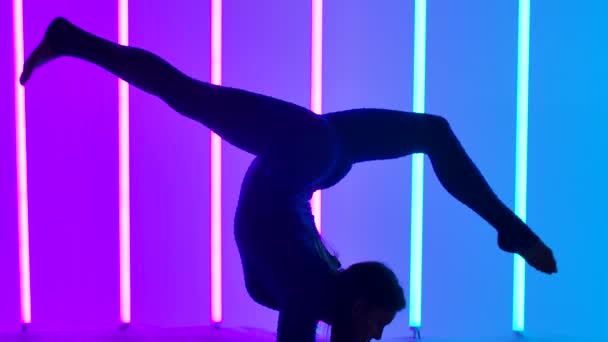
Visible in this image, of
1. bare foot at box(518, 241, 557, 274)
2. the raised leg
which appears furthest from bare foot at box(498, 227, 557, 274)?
the raised leg

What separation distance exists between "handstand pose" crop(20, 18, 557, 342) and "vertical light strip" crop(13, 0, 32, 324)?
68 cm

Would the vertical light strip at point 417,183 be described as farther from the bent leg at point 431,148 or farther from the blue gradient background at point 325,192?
the bent leg at point 431,148

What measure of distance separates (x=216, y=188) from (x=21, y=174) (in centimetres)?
66

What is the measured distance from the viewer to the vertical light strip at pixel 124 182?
5.48 ft

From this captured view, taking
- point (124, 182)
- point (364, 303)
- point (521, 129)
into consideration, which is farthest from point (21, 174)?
point (521, 129)

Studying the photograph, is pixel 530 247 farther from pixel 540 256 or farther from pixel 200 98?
pixel 200 98

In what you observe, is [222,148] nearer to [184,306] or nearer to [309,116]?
[184,306]

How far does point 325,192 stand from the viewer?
5.68 feet

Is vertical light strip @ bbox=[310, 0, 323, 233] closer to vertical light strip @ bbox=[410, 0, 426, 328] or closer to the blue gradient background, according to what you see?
the blue gradient background

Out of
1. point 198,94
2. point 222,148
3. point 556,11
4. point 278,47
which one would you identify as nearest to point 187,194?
point 222,148

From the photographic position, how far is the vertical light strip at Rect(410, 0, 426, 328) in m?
1.71

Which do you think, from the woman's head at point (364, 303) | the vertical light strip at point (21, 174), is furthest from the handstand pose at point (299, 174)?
the vertical light strip at point (21, 174)

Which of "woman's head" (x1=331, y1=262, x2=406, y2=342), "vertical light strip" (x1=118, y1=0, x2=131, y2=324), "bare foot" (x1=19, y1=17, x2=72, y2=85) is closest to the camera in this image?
"woman's head" (x1=331, y1=262, x2=406, y2=342)

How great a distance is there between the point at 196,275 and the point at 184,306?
0.39 feet
